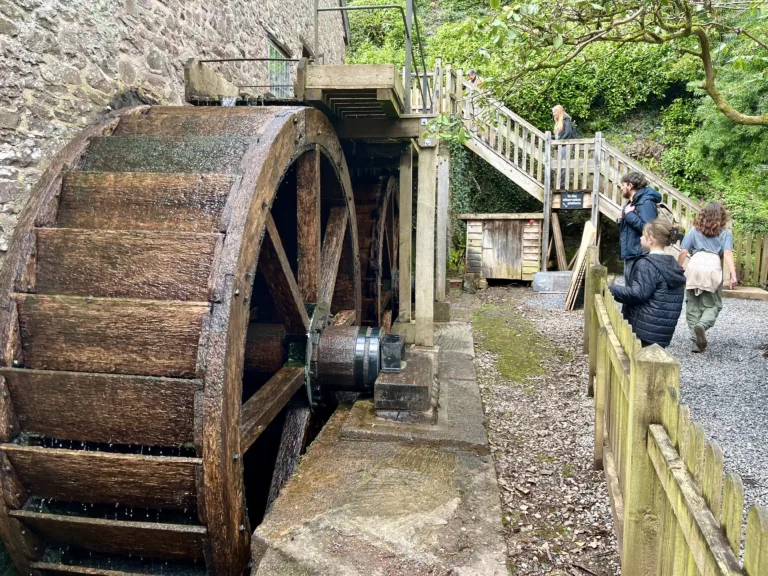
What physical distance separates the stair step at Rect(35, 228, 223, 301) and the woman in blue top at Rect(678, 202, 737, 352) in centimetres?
439

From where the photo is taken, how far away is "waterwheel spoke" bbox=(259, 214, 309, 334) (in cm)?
305

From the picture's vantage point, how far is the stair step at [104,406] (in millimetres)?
2295

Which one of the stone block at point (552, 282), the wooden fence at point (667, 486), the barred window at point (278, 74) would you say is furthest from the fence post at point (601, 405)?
the stone block at point (552, 282)

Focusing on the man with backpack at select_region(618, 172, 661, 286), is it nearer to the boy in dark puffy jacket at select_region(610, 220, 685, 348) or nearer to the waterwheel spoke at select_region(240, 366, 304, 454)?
the boy in dark puffy jacket at select_region(610, 220, 685, 348)

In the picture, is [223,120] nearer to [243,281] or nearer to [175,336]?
[243,281]

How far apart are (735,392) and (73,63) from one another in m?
5.18

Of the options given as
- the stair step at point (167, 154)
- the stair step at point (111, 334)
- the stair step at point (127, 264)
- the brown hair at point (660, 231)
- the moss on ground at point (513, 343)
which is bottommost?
the moss on ground at point (513, 343)

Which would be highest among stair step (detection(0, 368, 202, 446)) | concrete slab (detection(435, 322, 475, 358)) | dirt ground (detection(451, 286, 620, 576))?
stair step (detection(0, 368, 202, 446))

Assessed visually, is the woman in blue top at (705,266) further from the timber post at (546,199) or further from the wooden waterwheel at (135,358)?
the timber post at (546,199)

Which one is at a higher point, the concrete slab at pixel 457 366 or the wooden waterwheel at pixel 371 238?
the wooden waterwheel at pixel 371 238

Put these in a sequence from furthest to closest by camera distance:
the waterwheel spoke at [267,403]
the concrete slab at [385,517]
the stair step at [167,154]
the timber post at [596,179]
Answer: the timber post at [596,179], the stair step at [167,154], the waterwheel spoke at [267,403], the concrete slab at [385,517]

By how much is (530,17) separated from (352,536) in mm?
3413

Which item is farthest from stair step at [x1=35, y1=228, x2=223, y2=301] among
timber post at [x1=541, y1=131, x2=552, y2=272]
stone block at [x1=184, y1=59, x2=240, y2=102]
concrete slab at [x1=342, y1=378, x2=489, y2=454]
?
timber post at [x1=541, y1=131, x2=552, y2=272]

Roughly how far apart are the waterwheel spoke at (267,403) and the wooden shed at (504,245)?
7.99 meters
